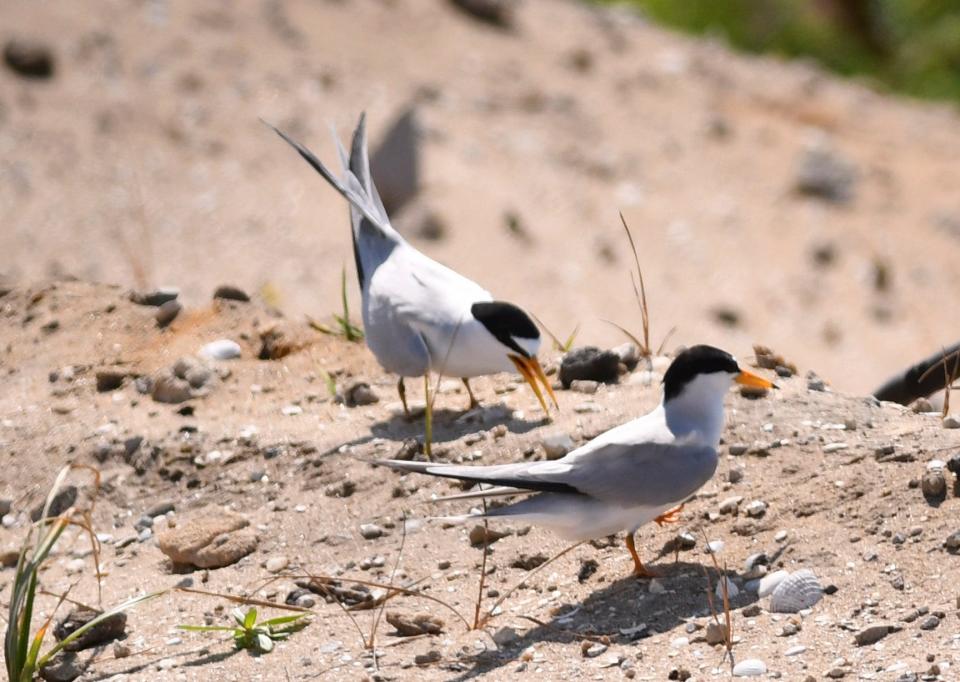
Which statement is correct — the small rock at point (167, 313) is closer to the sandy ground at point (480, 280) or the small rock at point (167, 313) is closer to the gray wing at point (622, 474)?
the sandy ground at point (480, 280)

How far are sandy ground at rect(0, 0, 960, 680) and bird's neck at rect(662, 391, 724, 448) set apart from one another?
30cm

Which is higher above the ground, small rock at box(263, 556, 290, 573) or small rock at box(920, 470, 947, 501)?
small rock at box(920, 470, 947, 501)

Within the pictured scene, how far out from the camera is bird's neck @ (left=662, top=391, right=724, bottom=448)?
162 inches

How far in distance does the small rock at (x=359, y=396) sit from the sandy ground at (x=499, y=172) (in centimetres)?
389

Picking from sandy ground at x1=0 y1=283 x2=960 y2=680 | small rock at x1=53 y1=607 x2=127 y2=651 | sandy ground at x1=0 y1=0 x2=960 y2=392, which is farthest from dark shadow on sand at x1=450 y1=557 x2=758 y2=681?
sandy ground at x1=0 y1=0 x2=960 y2=392

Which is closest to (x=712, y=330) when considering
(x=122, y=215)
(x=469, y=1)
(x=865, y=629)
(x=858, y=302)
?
(x=858, y=302)

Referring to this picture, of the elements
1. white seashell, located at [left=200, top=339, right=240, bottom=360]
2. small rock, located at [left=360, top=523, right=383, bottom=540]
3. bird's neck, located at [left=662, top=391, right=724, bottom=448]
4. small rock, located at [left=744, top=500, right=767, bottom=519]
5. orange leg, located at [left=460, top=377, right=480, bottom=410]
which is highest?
bird's neck, located at [left=662, top=391, right=724, bottom=448]

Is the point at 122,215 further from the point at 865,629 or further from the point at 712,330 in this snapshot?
the point at 865,629

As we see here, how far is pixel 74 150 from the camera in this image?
1152cm

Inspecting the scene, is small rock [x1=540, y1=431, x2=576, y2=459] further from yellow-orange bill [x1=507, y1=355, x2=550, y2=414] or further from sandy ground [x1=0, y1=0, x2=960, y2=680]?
yellow-orange bill [x1=507, y1=355, x2=550, y2=414]

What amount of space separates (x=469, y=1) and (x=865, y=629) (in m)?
11.8

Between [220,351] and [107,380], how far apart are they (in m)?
0.43

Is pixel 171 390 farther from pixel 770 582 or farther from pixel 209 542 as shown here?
pixel 770 582

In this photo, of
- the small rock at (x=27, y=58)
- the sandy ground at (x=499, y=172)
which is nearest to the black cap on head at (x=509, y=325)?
the sandy ground at (x=499, y=172)
